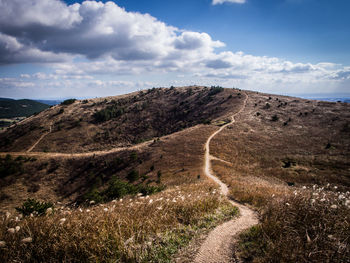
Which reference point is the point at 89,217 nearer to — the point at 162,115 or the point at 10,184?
the point at 10,184

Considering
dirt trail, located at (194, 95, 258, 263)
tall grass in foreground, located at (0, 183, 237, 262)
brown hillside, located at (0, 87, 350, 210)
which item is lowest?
brown hillside, located at (0, 87, 350, 210)

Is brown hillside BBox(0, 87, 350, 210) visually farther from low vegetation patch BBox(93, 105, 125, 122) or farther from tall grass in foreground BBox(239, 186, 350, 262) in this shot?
tall grass in foreground BBox(239, 186, 350, 262)

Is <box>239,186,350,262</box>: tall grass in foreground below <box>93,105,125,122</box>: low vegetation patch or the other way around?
below

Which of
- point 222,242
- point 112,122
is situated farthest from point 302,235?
point 112,122

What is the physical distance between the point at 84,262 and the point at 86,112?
100 meters

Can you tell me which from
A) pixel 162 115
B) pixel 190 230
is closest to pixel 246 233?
pixel 190 230

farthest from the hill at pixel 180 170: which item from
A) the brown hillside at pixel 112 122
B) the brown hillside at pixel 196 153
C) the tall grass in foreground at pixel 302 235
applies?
the brown hillside at pixel 112 122

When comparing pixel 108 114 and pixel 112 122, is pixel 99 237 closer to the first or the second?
pixel 112 122

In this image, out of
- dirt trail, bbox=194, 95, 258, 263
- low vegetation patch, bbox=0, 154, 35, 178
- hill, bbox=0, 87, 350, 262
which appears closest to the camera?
dirt trail, bbox=194, 95, 258, 263

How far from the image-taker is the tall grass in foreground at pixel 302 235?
11.2 feet

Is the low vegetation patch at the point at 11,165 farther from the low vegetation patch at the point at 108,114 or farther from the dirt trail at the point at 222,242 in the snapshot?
the dirt trail at the point at 222,242

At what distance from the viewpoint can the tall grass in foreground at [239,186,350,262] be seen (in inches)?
135

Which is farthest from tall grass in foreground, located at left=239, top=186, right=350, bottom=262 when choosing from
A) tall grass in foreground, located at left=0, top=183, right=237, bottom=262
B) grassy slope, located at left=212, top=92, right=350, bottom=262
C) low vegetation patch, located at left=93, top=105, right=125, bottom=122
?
low vegetation patch, located at left=93, top=105, right=125, bottom=122

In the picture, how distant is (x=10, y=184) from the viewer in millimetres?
37719
